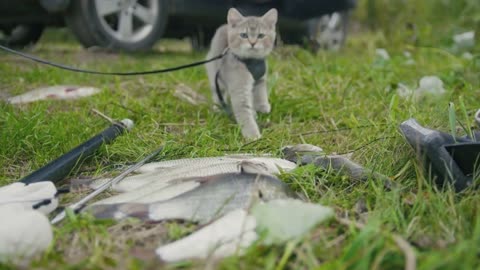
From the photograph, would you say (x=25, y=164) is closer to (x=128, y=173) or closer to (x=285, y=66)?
(x=128, y=173)

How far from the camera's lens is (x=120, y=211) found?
1.64 meters

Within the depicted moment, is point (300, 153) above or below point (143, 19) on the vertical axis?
below

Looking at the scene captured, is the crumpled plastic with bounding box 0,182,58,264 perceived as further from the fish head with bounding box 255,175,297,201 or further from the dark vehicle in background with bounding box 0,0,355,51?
the dark vehicle in background with bounding box 0,0,355,51

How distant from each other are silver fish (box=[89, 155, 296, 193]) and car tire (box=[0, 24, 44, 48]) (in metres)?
4.42

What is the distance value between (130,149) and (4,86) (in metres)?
1.72

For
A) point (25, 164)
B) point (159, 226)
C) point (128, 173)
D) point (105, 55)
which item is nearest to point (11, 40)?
point (105, 55)

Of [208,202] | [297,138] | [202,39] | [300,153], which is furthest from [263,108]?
[202,39]

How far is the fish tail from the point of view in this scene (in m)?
1.62

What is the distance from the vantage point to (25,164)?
94.4 inches

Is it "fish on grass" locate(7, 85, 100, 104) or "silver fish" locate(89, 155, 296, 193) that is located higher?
"fish on grass" locate(7, 85, 100, 104)

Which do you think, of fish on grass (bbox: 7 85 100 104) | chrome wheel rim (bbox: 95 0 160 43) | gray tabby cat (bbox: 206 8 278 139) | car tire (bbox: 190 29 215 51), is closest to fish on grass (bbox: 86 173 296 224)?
gray tabby cat (bbox: 206 8 278 139)

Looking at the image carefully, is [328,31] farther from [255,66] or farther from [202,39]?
[255,66]

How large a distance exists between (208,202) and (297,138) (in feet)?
4.18

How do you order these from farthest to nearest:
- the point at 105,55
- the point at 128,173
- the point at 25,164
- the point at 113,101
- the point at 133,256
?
1. the point at 105,55
2. the point at 113,101
3. the point at 25,164
4. the point at 128,173
5. the point at 133,256
